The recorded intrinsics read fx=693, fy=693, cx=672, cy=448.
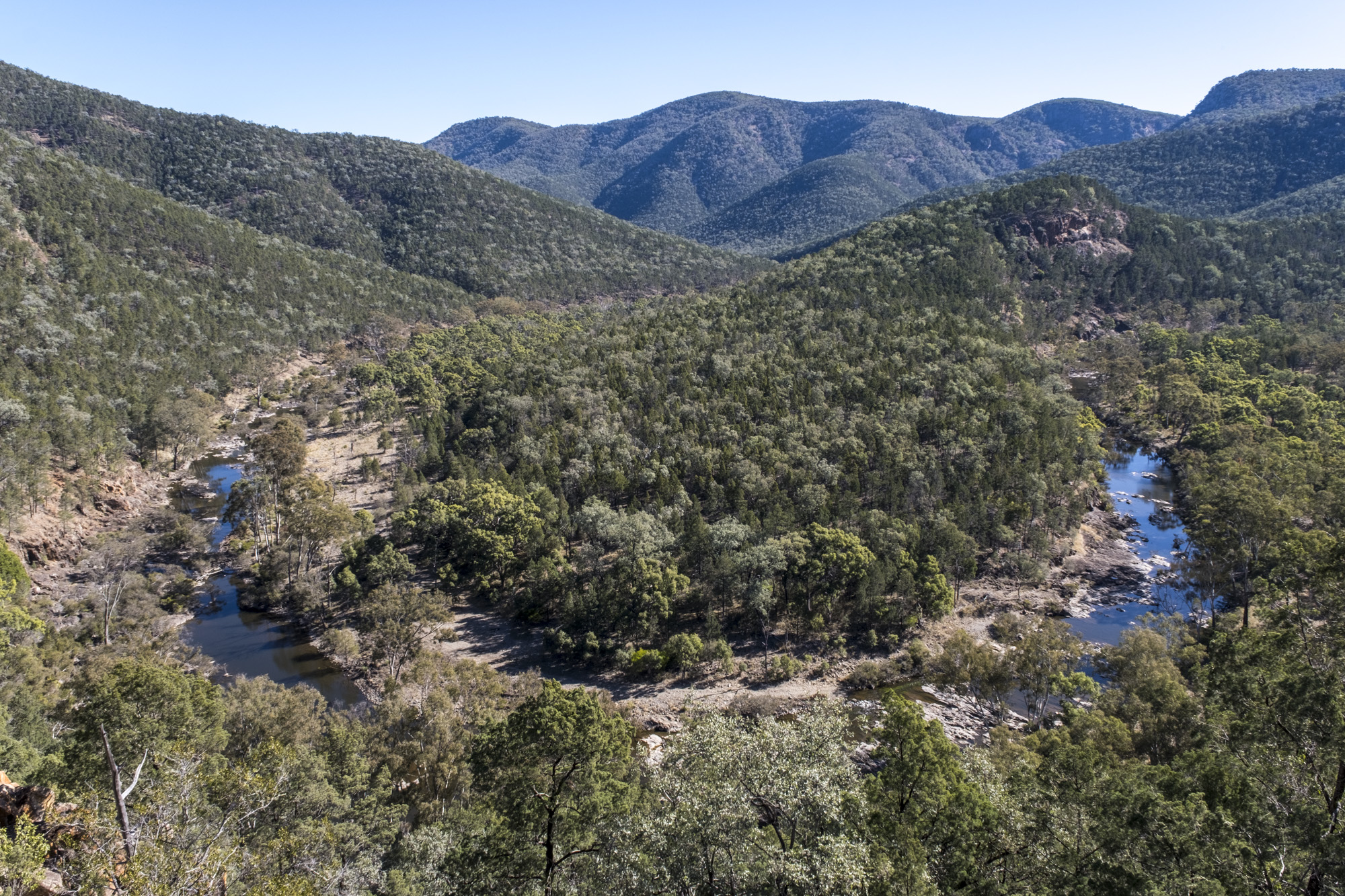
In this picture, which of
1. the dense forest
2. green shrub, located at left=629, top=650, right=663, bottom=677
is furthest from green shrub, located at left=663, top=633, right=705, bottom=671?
green shrub, located at left=629, top=650, right=663, bottom=677

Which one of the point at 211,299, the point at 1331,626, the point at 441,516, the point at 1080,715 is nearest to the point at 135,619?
the point at 441,516

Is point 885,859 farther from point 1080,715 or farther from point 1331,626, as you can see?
point 1080,715

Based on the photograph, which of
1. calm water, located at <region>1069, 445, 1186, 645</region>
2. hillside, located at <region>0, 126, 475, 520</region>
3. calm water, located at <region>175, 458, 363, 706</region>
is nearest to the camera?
calm water, located at <region>175, 458, 363, 706</region>

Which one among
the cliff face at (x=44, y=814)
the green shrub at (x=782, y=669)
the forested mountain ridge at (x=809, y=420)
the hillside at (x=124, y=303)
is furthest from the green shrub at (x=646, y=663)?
the hillside at (x=124, y=303)

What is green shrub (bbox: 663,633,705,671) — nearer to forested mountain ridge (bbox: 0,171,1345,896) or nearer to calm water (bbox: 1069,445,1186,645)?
forested mountain ridge (bbox: 0,171,1345,896)

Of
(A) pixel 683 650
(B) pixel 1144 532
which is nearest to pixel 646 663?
(A) pixel 683 650

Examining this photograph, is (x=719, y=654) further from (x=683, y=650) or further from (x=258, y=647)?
(x=258, y=647)

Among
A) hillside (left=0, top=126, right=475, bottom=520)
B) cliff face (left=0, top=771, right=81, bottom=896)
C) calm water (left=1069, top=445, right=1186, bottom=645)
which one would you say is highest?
hillside (left=0, top=126, right=475, bottom=520)
